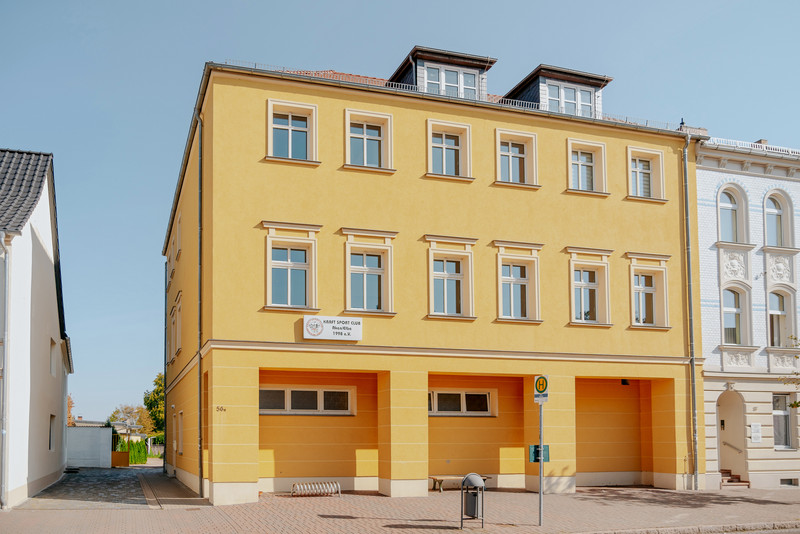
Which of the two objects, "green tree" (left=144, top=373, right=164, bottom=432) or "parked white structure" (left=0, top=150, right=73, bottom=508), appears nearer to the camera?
"parked white structure" (left=0, top=150, right=73, bottom=508)

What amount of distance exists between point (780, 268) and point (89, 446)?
33803 millimetres

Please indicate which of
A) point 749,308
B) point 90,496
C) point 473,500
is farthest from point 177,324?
point 749,308

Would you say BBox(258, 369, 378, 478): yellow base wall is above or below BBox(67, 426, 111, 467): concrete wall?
above

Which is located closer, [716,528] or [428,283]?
[716,528]

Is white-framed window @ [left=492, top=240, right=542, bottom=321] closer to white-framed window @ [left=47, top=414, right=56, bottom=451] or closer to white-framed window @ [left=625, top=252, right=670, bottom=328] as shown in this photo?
white-framed window @ [left=625, top=252, right=670, bottom=328]

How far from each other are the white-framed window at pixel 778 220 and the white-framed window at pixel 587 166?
6.37m

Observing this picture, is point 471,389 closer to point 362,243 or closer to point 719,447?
point 362,243

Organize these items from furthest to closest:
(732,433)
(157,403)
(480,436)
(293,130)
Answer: (157,403) < (732,433) < (480,436) < (293,130)

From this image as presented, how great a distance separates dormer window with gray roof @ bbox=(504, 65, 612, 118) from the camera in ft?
89.0

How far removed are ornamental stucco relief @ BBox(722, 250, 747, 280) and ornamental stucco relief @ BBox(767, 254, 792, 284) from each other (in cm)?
110

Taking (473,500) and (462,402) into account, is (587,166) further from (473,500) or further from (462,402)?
(473,500)

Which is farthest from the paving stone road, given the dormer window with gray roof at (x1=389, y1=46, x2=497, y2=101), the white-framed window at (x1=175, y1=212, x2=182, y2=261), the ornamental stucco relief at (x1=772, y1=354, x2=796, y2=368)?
the dormer window with gray roof at (x1=389, y1=46, x2=497, y2=101)

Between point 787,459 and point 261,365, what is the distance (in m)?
16.9

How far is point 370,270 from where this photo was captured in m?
23.1
